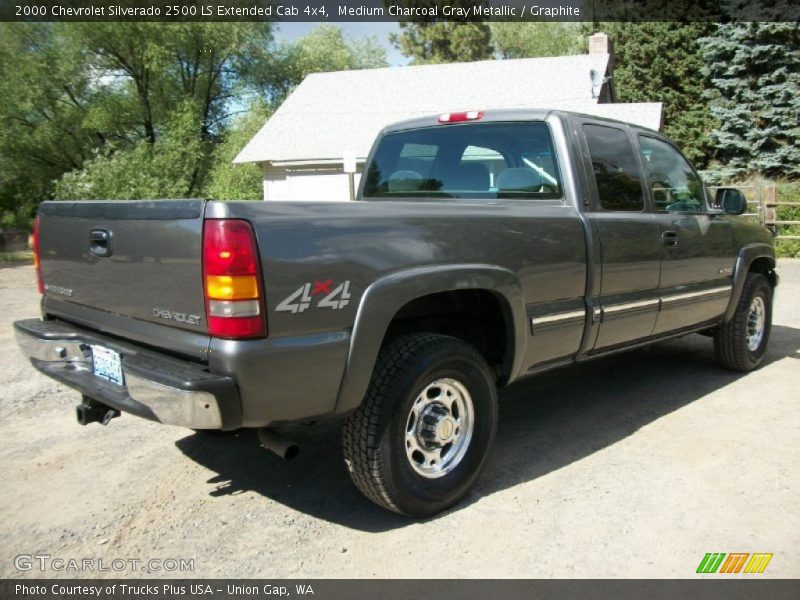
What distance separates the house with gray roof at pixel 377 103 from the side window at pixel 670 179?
15.8 metres

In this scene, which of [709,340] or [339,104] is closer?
[709,340]

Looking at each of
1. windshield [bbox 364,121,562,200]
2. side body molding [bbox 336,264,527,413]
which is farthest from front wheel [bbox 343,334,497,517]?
windshield [bbox 364,121,562,200]

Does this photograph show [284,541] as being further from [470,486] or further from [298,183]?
[298,183]

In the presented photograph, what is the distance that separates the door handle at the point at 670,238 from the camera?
4.45 m

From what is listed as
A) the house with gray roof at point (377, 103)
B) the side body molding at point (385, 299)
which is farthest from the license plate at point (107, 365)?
the house with gray roof at point (377, 103)

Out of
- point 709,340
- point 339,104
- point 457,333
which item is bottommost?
point 709,340

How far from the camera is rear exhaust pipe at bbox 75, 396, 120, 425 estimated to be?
3.31m

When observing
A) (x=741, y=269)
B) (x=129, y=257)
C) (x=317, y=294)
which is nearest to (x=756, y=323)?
(x=741, y=269)

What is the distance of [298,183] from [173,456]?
64.1 ft

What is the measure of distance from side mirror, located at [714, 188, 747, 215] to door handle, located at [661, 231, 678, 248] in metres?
0.86

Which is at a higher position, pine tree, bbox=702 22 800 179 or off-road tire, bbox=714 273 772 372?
pine tree, bbox=702 22 800 179

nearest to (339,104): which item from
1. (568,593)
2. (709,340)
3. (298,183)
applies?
(298,183)

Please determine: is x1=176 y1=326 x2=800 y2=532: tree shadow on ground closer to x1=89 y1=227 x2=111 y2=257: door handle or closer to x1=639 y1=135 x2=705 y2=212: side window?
x1=89 y1=227 x2=111 y2=257: door handle

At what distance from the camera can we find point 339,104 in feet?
80.8
